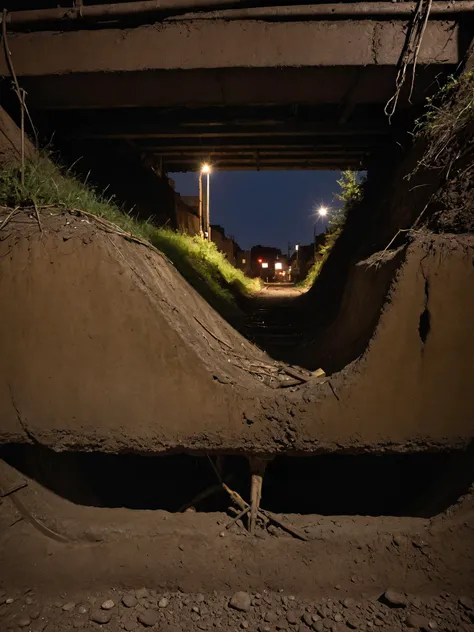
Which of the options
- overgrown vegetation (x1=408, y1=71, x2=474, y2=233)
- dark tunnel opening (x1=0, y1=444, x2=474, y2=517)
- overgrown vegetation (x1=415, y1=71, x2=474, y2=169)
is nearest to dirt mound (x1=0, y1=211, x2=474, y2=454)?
overgrown vegetation (x1=408, y1=71, x2=474, y2=233)

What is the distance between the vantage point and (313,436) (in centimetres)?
254

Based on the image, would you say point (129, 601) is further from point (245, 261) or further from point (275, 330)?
point (245, 261)

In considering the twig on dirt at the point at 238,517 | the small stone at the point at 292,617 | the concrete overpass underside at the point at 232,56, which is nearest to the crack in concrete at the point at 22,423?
the twig on dirt at the point at 238,517

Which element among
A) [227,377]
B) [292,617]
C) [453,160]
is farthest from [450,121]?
[292,617]

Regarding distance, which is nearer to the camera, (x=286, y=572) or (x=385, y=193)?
(x=286, y=572)

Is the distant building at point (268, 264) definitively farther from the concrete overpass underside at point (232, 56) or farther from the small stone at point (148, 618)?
the small stone at point (148, 618)

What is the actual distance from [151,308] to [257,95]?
2704 millimetres

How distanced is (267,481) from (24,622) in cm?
261

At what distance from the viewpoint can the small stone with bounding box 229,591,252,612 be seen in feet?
8.07

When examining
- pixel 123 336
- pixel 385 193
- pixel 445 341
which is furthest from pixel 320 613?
pixel 385 193

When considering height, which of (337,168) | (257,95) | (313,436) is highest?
(337,168)

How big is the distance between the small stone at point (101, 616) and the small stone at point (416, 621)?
7.06ft

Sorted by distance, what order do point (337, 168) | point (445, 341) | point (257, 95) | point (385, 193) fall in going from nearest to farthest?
point (445, 341) → point (257, 95) → point (385, 193) → point (337, 168)

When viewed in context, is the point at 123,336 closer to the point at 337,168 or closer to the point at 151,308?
the point at 151,308
